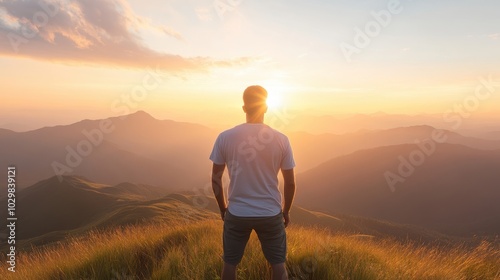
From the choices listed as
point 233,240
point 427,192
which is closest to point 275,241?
point 233,240

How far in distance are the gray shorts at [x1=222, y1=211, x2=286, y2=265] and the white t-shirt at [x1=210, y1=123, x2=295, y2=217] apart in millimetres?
79

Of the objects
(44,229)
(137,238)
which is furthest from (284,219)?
(44,229)

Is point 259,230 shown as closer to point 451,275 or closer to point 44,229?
point 451,275

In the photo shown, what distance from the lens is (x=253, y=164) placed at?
395cm

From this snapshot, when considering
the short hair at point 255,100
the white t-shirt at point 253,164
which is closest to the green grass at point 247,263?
the white t-shirt at point 253,164

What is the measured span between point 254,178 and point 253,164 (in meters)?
0.18

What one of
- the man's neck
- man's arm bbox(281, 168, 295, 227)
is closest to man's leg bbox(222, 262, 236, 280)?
man's arm bbox(281, 168, 295, 227)

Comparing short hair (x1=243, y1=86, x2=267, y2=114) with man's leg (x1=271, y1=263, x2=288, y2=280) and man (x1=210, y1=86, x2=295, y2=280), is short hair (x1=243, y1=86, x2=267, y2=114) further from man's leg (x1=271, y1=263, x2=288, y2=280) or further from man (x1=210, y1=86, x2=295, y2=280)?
man's leg (x1=271, y1=263, x2=288, y2=280)

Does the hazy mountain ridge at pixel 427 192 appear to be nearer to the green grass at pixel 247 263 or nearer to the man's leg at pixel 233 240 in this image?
the green grass at pixel 247 263

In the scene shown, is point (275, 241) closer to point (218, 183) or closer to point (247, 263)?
point (218, 183)

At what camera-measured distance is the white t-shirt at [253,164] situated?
3922mm

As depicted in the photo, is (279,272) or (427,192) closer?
(279,272)

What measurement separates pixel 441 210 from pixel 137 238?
174 m

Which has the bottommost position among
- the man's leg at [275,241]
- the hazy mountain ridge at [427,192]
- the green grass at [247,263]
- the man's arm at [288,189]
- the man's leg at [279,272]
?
the hazy mountain ridge at [427,192]
